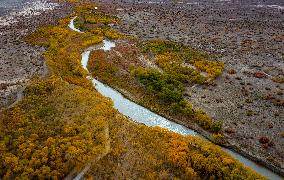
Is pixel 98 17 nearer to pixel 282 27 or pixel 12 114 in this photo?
pixel 282 27

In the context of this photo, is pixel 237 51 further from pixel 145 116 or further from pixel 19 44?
pixel 19 44

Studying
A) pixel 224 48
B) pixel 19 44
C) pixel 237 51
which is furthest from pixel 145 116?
pixel 19 44

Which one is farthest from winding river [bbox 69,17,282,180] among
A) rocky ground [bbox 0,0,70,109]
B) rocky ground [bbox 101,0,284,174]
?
rocky ground [bbox 0,0,70,109]

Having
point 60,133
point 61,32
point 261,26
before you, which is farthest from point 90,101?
point 261,26

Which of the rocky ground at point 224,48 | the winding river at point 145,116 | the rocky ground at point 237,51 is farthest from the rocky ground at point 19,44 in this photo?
the rocky ground at point 237,51

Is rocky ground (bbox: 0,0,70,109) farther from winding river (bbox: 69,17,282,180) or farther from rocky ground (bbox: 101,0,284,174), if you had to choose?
rocky ground (bbox: 101,0,284,174)

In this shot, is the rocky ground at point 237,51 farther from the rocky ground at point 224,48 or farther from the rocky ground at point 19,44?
the rocky ground at point 19,44
